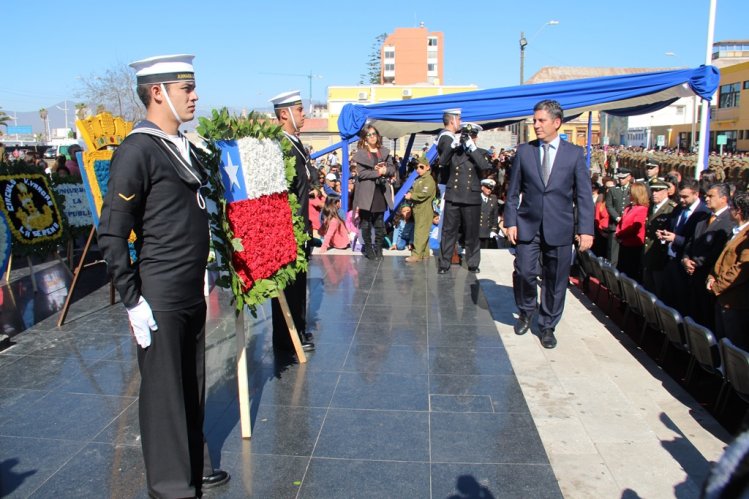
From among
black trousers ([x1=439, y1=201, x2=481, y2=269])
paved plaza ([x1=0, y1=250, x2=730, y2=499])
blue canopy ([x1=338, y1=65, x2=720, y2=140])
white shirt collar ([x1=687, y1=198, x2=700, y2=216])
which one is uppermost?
blue canopy ([x1=338, y1=65, x2=720, y2=140])

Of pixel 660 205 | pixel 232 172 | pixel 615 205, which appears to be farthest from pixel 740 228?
pixel 615 205

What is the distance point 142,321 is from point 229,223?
1.07 metres

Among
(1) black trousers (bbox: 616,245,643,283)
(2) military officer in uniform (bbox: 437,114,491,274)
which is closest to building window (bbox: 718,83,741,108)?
(1) black trousers (bbox: 616,245,643,283)

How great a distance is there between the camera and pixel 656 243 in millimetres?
7133

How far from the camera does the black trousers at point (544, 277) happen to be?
574 centimetres

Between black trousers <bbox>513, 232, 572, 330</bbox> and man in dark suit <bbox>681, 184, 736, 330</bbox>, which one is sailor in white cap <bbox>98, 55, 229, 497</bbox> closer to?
black trousers <bbox>513, 232, 572, 330</bbox>

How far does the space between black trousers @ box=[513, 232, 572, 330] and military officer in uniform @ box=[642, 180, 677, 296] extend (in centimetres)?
190

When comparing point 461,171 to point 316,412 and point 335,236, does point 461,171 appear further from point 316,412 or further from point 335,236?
point 316,412

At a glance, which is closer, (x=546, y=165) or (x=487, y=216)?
(x=546, y=165)

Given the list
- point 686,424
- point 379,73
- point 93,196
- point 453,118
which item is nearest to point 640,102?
point 453,118

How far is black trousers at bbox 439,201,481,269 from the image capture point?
8750 millimetres

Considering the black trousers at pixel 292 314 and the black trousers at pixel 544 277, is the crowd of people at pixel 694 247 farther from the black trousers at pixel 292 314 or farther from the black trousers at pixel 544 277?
the black trousers at pixel 292 314

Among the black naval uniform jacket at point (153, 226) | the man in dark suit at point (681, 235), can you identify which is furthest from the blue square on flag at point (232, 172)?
the man in dark suit at point (681, 235)

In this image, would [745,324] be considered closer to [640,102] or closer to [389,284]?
[389,284]
